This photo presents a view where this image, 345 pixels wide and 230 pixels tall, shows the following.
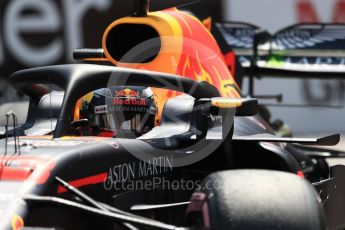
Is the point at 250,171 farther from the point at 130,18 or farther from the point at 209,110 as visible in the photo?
the point at 130,18

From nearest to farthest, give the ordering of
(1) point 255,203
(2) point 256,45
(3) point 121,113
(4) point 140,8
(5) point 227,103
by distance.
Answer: (1) point 255,203
(5) point 227,103
(3) point 121,113
(4) point 140,8
(2) point 256,45

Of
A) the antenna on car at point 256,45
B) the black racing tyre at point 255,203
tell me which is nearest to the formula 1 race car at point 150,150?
the black racing tyre at point 255,203

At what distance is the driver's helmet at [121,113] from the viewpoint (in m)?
3.43

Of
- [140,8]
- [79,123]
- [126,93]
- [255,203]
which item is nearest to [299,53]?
[140,8]

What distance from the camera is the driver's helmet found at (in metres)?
3.43

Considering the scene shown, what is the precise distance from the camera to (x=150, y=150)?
2971 mm

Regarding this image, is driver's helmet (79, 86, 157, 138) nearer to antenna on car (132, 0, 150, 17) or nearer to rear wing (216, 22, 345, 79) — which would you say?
antenna on car (132, 0, 150, 17)

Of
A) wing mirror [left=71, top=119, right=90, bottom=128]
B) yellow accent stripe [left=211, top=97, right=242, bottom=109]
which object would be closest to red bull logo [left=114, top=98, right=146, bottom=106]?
wing mirror [left=71, top=119, right=90, bottom=128]

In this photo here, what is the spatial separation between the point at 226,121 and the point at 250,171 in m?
0.59

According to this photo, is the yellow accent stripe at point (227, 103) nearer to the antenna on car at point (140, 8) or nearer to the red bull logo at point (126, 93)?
the red bull logo at point (126, 93)

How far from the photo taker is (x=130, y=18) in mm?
4039

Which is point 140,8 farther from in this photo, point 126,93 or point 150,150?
point 150,150

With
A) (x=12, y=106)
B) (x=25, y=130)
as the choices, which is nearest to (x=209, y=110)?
(x=25, y=130)

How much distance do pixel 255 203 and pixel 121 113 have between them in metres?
1.24
